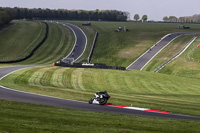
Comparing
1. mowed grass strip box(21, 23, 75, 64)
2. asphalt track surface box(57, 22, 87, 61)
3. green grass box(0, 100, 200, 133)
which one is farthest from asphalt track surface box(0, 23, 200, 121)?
asphalt track surface box(57, 22, 87, 61)

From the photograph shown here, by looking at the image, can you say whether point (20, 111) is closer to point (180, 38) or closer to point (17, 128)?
point (17, 128)

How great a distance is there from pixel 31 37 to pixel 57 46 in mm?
14316

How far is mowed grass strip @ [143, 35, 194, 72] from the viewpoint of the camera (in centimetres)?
8766

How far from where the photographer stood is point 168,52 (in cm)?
9900

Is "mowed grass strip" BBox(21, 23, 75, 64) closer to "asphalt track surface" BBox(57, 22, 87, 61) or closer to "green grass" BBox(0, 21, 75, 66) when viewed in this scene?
"green grass" BBox(0, 21, 75, 66)

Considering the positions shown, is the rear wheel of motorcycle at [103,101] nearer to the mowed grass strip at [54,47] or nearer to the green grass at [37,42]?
the green grass at [37,42]

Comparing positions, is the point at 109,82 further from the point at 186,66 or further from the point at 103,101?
the point at 186,66

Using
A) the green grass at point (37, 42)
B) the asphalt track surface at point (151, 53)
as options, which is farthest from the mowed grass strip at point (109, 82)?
the green grass at point (37, 42)

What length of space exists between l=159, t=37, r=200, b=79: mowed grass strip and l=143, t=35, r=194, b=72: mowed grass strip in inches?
147

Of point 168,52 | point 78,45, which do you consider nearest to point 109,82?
point 168,52

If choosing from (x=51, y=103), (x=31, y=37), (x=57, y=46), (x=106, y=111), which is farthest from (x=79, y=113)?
(x=31, y=37)

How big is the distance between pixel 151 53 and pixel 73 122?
8311 cm

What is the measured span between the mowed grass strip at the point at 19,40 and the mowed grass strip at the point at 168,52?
4041 cm

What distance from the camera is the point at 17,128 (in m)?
17.9
